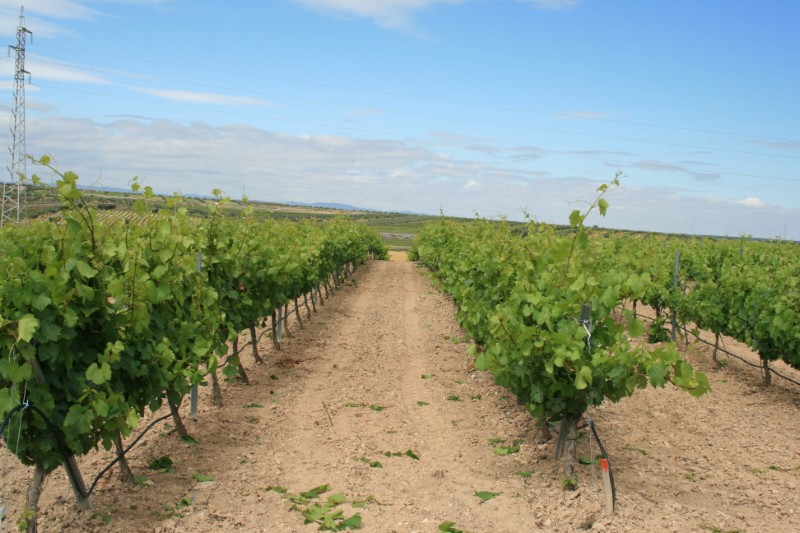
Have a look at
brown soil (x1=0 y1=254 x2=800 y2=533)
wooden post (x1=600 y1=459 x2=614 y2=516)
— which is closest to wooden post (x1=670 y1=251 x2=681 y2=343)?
brown soil (x1=0 y1=254 x2=800 y2=533)

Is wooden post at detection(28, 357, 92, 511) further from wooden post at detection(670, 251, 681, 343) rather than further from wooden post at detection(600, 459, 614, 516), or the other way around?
wooden post at detection(670, 251, 681, 343)

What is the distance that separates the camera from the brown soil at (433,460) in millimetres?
5023

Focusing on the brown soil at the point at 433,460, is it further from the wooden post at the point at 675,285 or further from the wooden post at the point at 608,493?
the wooden post at the point at 675,285

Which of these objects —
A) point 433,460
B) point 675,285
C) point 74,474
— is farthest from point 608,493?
point 675,285

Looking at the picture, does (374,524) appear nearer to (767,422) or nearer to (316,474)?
(316,474)

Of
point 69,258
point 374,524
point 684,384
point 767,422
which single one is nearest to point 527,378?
point 684,384

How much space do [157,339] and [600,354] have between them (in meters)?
3.45

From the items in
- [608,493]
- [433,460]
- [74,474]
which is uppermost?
[608,493]

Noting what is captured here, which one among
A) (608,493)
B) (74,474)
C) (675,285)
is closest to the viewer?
(74,474)

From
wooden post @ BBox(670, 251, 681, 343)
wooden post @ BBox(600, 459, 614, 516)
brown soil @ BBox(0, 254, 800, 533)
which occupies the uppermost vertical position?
wooden post @ BBox(670, 251, 681, 343)

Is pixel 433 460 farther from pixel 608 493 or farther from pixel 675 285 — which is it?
pixel 675 285

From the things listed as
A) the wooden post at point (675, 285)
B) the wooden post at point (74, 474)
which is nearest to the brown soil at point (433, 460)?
the wooden post at point (74, 474)

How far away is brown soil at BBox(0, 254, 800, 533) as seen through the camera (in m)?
5.02

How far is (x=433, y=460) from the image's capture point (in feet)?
21.1
